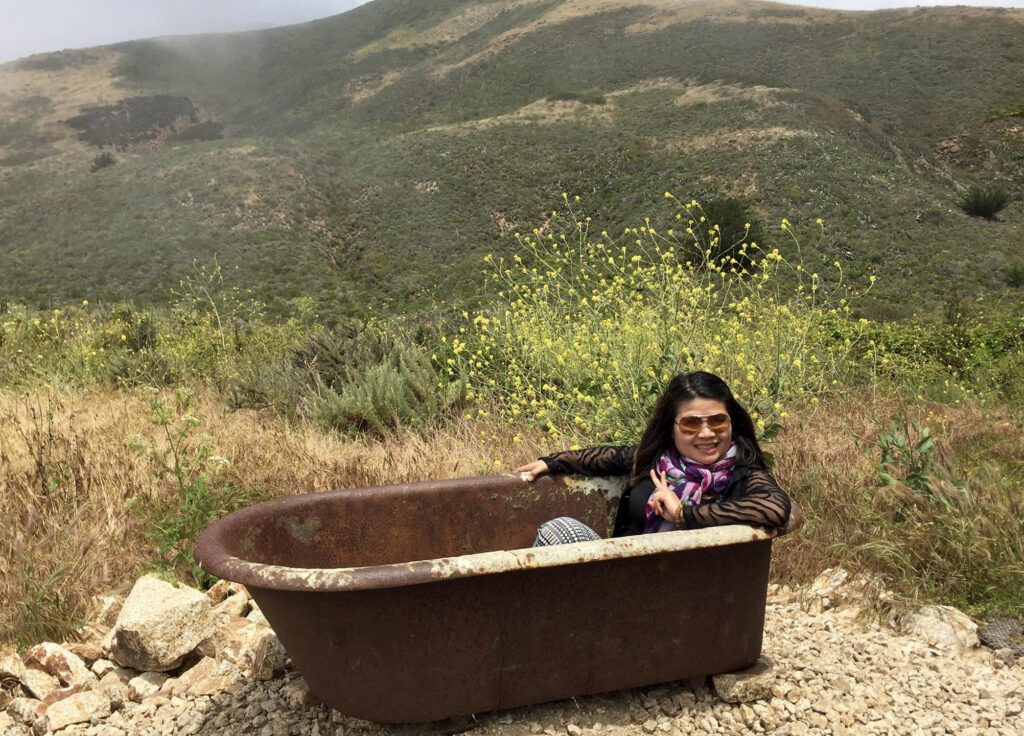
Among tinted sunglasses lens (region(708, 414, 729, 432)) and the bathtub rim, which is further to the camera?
tinted sunglasses lens (region(708, 414, 729, 432))

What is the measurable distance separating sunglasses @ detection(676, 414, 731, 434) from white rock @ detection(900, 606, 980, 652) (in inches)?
48.0

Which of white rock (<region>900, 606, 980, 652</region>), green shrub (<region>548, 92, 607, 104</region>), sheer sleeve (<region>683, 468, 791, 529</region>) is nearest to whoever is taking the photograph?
sheer sleeve (<region>683, 468, 791, 529</region>)

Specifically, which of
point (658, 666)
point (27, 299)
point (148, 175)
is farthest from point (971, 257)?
point (148, 175)

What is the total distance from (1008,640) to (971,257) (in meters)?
21.4

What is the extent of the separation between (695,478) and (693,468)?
4 centimetres

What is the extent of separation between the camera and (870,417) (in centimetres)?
505

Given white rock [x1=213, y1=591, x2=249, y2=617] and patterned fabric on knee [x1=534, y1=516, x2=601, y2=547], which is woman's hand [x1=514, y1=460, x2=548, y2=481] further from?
white rock [x1=213, y1=591, x2=249, y2=617]

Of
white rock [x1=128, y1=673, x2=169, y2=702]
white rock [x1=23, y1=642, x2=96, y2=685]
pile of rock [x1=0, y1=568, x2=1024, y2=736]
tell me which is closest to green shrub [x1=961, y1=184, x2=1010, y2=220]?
pile of rock [x1=0, y1=568, x2=1024, y2=736]

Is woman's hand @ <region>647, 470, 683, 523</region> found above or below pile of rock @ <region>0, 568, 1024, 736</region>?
above

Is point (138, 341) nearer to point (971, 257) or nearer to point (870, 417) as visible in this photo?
point (870, 417)

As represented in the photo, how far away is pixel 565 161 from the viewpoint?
3338 cm

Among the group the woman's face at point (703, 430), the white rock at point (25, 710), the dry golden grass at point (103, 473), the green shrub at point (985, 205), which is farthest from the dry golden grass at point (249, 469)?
the green shrub at point (985, 205)

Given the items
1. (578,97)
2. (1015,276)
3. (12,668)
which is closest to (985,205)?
(1015,276)

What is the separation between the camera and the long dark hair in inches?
107
